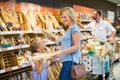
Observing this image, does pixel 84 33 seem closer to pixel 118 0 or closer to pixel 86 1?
pixel 86 1

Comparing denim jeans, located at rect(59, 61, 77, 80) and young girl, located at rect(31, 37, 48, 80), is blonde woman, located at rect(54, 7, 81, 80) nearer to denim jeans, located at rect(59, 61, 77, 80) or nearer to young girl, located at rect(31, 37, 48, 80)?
denim jeans, located at rect(59, 61, 77, 80)

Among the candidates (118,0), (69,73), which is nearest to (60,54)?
(69,73)

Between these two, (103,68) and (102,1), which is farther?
(102,1)

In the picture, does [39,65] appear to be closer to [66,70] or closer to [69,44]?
[66,70]

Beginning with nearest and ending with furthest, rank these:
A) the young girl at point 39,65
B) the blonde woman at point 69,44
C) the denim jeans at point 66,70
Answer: the blonde woman at point 69,44 < the denim jeans at point 66,70 < the young girl at point 39,65

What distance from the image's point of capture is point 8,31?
4.17 metres

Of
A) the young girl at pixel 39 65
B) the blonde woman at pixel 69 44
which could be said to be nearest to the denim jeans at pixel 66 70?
the blonde woman at pixel 69 44

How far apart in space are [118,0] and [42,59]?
9.75m

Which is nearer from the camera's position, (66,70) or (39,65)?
(66,70)

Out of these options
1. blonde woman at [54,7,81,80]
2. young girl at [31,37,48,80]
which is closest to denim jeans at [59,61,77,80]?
blonde woman at [54,7,81,80]

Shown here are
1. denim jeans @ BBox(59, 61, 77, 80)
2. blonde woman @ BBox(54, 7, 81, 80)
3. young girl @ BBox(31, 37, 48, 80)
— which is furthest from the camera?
young girl @ BBox(31, 37, 48, 80)

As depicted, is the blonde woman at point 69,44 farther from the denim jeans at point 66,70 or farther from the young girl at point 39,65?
the young girl at point 39,65

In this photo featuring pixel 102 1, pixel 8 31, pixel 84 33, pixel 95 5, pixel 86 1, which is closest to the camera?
pixel 8 31

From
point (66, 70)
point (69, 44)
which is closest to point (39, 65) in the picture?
point (66, 70)
